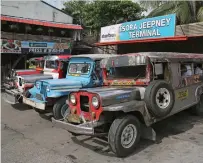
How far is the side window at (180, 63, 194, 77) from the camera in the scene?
6.42m

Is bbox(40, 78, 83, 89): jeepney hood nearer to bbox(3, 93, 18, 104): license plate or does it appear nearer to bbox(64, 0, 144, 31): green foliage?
bbox(3, 93, 18, 104): license plate

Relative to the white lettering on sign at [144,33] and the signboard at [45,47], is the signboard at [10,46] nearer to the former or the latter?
the signboard at [45,47]

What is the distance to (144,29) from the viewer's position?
12.1 meters

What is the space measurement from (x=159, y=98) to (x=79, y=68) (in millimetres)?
3348

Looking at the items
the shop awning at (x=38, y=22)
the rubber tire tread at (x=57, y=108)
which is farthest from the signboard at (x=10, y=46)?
the rubber tire tread at (x=57, y=108)

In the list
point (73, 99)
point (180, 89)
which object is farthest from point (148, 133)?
point (73, 99)

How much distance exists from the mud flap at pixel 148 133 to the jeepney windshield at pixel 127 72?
1.14 meters

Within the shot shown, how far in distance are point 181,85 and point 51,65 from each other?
5.21 metres

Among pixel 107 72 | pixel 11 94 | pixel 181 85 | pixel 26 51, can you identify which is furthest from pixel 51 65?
pixel 26 51

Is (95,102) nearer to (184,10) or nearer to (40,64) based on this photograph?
(40,64)

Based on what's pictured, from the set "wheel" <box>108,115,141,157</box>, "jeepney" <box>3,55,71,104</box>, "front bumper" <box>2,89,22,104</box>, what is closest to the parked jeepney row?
"wheel" <box>108,115,141,157</box>

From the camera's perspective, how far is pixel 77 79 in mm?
7801

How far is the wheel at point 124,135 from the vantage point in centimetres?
456

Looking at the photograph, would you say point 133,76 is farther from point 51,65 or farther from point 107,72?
point 51,65
